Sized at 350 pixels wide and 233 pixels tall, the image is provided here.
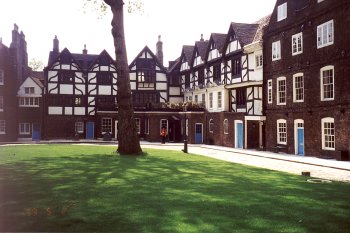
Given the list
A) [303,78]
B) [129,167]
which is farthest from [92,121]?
[129,167]

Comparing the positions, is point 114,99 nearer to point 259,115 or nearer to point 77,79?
point 77,79

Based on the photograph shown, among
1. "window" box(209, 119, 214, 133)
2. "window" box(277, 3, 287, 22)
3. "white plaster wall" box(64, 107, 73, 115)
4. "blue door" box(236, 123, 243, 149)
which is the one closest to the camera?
"window" box(277, 3, 287, 22)

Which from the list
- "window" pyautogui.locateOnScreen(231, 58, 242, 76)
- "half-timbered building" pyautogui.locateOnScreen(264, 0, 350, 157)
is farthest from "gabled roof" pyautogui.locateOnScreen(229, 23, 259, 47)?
"half-timbered building" pyautogui.locateOnScreen(264, 0, 350, 157)

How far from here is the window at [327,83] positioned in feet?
72.0

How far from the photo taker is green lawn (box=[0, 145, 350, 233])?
6406 millimetres

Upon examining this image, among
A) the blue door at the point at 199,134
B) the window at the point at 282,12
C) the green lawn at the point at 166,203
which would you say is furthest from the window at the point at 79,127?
the green lawn at the point at 166,203

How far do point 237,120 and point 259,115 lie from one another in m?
3.17

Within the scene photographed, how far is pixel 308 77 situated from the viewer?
77.8 ft

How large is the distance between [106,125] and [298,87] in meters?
25.2

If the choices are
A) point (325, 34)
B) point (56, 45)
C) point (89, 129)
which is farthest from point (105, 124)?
point (325, 34)

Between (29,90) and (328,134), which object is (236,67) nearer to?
(328,134)

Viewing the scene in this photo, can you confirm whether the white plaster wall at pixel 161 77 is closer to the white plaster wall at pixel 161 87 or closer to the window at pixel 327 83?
the white plaster wall at pixel 161 87

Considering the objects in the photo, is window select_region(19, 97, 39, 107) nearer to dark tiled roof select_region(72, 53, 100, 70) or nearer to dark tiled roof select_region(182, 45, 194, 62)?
dark tiled roof select_region(72, 53, 100, 70)

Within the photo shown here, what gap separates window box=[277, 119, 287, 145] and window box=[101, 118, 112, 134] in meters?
22.6
